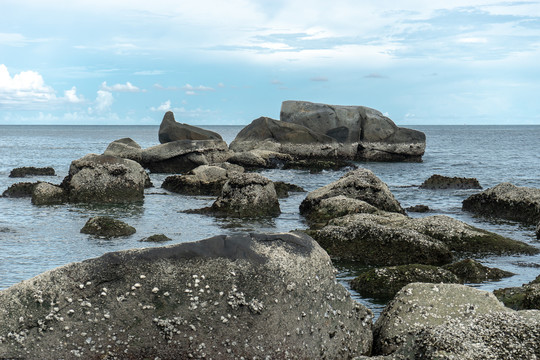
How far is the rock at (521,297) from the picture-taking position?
30.9 ft

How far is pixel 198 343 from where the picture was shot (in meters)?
7.08

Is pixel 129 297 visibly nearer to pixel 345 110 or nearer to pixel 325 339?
pixel 325 339

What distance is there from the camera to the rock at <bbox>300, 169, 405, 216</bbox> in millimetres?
22266

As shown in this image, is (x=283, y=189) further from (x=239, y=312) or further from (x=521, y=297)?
(x=239, y=312)

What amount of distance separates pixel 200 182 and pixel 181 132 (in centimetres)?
2021

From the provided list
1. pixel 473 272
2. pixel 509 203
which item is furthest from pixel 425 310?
pixel 509 203

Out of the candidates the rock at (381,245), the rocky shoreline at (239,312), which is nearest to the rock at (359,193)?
the rock at (381,245)

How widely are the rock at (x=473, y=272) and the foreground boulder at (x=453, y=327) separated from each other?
14.4 feet

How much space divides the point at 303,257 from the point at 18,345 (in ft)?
11.0

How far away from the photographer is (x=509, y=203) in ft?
72.2

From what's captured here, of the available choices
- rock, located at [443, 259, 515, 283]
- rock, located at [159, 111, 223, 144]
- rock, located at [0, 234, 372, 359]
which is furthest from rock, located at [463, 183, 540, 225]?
rock, located at [159, 111, 223, 144]

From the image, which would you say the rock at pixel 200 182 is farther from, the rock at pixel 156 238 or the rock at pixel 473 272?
the rock at pixel 473 272

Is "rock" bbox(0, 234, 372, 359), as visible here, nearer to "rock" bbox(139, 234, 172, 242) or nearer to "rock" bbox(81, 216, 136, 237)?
"rock" bbox(139, 234, 172, 242)

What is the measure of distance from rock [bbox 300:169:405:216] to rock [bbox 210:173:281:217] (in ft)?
4.21
